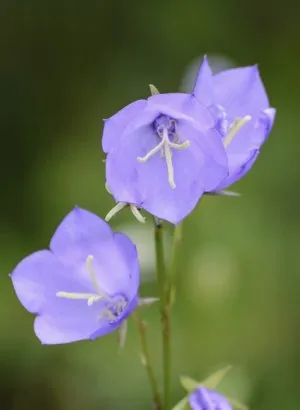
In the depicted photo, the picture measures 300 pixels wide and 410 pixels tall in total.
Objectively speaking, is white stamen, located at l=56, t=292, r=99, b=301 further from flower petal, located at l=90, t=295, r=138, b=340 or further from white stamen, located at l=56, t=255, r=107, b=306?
flower petal, located at l=90, t=295, r=138, b=340

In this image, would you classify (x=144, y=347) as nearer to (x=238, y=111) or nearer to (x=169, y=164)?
(x=169, y=164)

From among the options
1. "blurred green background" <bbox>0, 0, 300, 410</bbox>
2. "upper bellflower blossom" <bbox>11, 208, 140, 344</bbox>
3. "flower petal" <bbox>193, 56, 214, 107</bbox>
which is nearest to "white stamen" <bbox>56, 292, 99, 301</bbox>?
"upper bellflower blossom" <bbox>11, 208, 140, 344</bbox>

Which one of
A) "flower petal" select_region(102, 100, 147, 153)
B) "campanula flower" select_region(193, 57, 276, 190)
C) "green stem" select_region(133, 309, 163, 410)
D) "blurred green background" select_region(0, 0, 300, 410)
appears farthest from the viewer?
"blurred green background" select_region(0, 0, 300, 410)

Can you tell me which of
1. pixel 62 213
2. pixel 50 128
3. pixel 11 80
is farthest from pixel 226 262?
pixel 11 80

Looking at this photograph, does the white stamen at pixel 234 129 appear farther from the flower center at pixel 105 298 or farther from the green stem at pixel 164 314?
the flower center at pixel 105 298

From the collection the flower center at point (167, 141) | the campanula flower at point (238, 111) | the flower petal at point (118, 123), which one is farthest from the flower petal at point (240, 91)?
the flower petal at point (118, 123)

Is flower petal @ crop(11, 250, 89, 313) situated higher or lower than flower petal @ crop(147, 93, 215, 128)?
lower

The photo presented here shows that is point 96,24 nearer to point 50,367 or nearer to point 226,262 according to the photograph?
point 226,262

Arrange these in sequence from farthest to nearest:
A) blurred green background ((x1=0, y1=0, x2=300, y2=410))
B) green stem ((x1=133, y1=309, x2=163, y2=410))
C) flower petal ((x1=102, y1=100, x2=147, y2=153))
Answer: blurred green background ((x1=0, y1=0, x2=300, y2=410)) < green stem ((x1=133, y1=309, x2=163, y2=410)) < flower petal ((x1=102, y1=100, x2=147, y2=153))

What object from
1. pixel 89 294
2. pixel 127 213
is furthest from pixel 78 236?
pixel 127 213
